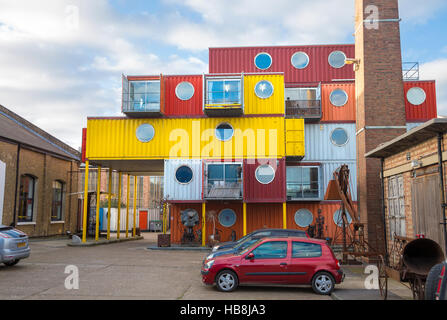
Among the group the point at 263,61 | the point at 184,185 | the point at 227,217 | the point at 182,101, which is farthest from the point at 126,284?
the point at 263,61

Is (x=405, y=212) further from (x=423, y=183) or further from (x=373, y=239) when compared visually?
(x=373, y=239)

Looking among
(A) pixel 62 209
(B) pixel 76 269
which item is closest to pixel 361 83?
(B) pixel 76 269

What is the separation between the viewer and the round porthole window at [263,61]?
3200cm

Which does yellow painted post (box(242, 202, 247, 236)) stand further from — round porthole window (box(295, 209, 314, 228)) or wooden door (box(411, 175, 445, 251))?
wooden door (box(411, 175, 445, 251))

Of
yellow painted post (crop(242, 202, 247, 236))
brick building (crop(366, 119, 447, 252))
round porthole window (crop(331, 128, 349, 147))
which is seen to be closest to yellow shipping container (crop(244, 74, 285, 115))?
round porthole window (crop(331, 128, 349, 147))

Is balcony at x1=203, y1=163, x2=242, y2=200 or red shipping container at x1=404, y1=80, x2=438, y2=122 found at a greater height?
red shipping container at x1=404, y1=80, x2=438, y2=122

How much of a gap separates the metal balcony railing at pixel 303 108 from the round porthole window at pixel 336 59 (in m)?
6.02

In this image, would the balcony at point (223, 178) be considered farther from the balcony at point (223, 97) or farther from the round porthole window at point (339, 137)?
Answer: the round porthole window at point (339, 137)

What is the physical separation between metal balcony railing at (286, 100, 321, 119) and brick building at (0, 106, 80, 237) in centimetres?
1714

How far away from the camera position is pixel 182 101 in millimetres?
25141

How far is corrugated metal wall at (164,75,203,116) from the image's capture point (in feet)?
82.2

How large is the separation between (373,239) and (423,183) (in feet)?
15.1

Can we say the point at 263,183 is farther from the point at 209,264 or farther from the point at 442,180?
the point at 442,180

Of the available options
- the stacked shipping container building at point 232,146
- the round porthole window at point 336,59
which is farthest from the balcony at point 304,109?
the round porthole window at point 336,59
